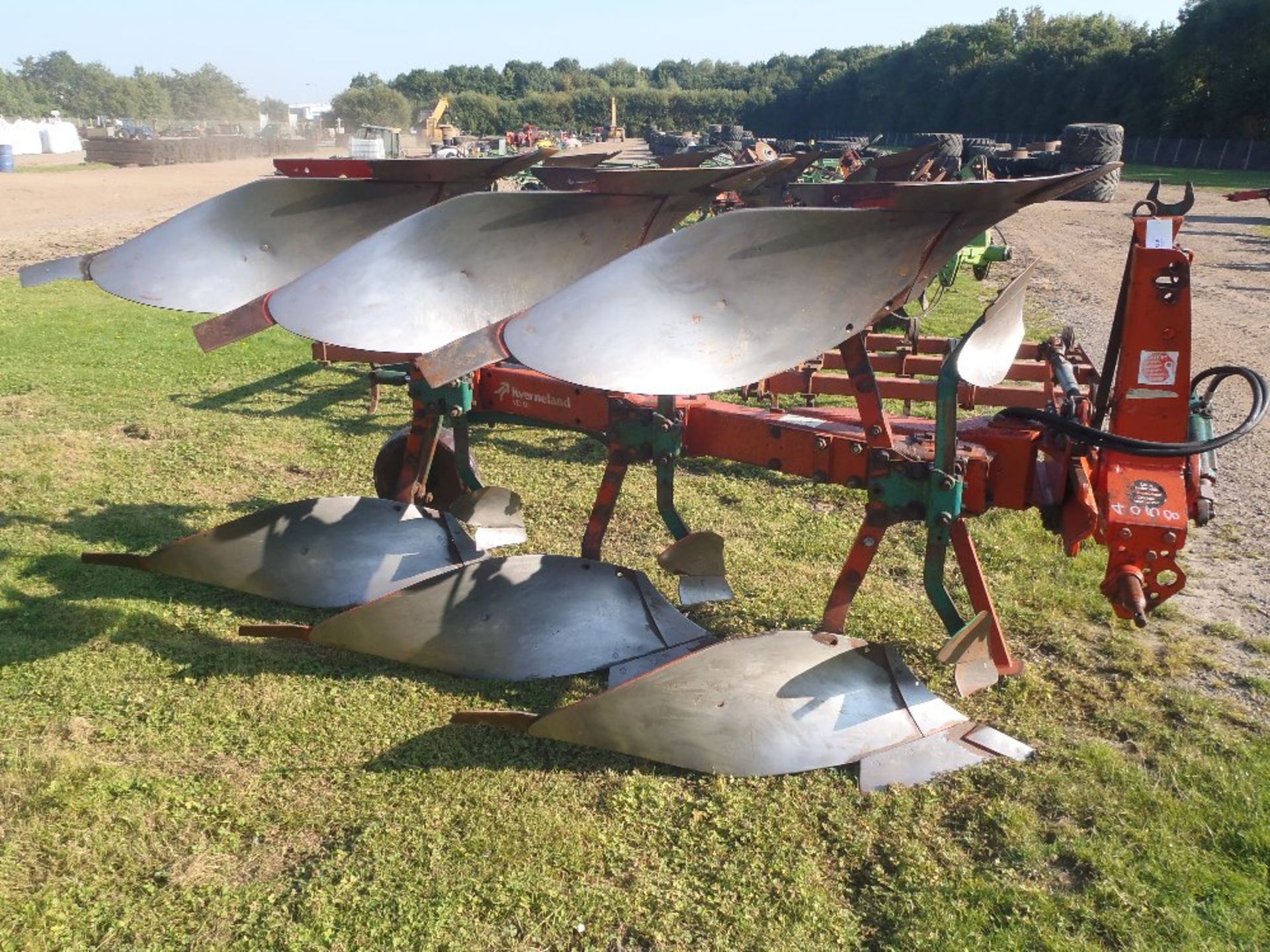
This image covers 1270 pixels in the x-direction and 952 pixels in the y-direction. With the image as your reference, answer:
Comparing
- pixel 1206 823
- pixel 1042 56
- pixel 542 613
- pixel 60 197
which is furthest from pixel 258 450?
pixel 1042 56

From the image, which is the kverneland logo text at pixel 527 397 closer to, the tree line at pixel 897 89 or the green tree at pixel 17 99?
the tree line at pixel 897 89

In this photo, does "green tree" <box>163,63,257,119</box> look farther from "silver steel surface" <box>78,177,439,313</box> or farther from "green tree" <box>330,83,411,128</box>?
"silver steel surface" <box>78,177,439,313</box>

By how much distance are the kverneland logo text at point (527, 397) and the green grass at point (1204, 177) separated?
2377 centimetres

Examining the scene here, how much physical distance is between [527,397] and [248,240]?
3.91 ft

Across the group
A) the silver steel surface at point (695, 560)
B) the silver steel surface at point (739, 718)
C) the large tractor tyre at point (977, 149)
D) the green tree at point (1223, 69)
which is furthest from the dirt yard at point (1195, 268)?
the green tree at point (1223, 69)

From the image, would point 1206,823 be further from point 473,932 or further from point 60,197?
point 60,197

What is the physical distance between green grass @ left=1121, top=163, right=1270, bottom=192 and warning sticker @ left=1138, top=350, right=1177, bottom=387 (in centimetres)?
2367

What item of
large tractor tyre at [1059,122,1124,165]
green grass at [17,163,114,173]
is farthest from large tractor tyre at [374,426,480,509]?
green grass at [17,163,114,173]

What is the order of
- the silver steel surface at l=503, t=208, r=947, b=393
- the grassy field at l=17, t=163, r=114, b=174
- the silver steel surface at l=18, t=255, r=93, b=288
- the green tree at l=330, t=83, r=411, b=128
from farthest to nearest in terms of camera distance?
the green tree at l=330, t=83, r=411, b=128 → the grassy field at l=17, t=163, r=114, b=174 → the silver steel surface at l=18, t=255, r=93, b=288 → the silver steel surface at l=503, t=208, r=947, b=393

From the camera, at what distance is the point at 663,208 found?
3.28 m

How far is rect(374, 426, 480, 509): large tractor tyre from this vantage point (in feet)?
14.7

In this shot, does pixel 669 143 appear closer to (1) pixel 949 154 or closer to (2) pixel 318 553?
(1) pixel 949 154

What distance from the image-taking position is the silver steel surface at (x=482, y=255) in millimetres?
3057

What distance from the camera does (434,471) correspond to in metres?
4.61
